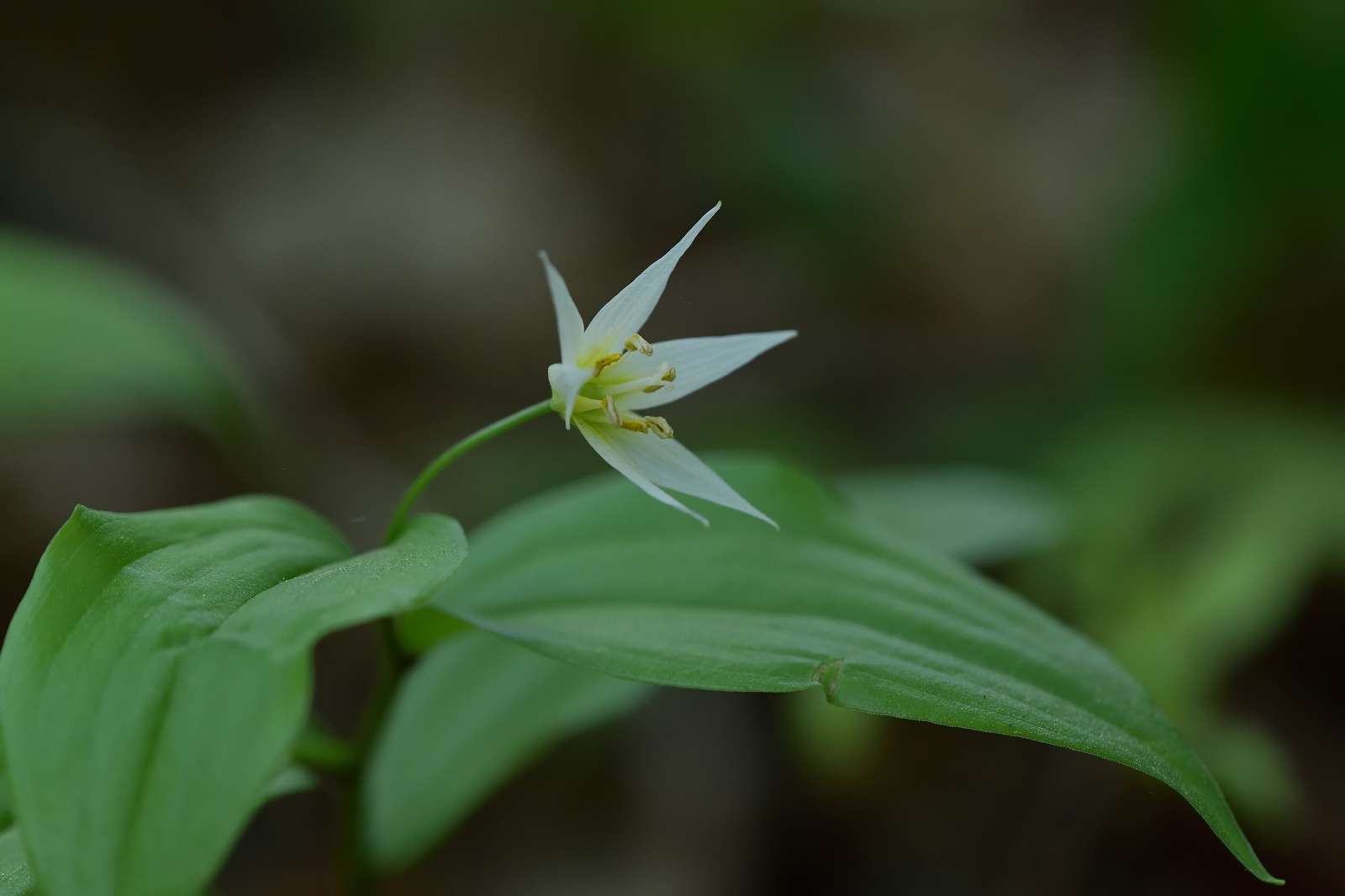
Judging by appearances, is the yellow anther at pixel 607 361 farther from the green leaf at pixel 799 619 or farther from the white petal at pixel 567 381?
the green leaf at pixel 799 619

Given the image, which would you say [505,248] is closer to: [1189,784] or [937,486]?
[937,486]

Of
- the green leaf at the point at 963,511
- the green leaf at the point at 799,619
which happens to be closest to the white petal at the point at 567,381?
the green leaf at the point at 799,619

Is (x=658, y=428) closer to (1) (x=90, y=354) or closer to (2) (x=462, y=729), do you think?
(2) (x=462, y=729)

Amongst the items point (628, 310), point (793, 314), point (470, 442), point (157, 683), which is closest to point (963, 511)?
point (628, 310)

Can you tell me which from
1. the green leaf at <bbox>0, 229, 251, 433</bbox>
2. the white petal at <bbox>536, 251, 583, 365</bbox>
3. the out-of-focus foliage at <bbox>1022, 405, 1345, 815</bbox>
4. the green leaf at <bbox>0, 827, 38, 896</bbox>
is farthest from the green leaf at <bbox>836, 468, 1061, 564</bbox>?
the green leaf at <bbox>0, 229, 251, 433</bbox>

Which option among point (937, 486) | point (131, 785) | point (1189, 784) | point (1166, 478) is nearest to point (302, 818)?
point (937, 486)

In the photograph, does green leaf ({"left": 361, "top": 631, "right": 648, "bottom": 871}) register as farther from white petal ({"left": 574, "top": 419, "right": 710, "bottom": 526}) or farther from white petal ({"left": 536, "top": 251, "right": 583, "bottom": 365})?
white petal ({"left": 536, "top": 251, "right": 583, "bottom": 365})
